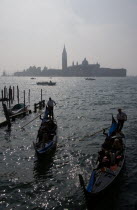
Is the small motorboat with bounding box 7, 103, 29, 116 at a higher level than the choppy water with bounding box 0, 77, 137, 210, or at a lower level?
higher

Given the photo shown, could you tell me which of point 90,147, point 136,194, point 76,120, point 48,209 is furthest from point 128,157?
point 76,120

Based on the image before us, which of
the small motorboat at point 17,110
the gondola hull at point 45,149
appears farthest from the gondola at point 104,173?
the small motorboat at point 17,110

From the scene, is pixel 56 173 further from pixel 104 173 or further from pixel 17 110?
pixel 17 110

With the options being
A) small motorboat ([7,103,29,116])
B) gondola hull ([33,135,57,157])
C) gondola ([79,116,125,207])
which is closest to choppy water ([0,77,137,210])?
gondola hull ([33,135,57,157])

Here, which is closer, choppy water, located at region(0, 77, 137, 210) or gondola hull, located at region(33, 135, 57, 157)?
choppy water, located at region(0, 77, 137, 210)

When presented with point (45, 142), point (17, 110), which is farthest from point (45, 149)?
point (17, 110)

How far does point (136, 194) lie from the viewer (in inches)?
430

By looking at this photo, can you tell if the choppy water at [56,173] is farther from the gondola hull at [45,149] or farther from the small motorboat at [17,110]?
the small motorboat at [17,110]

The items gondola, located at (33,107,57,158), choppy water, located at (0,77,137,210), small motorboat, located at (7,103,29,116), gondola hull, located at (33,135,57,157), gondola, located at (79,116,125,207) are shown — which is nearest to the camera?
gondola, located at (79,116,125,207)

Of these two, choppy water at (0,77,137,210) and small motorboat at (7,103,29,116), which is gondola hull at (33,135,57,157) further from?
small motorboat at (7,103,29,116)

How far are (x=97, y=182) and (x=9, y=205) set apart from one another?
3701mm

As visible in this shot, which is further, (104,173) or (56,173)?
(56,173)

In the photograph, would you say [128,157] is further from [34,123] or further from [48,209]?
[34,123]

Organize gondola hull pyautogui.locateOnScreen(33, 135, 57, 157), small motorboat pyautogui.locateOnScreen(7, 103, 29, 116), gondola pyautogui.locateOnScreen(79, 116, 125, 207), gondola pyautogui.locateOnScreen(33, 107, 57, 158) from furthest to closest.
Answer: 1. small motorboat pyautogui.locateOnScreen(7, 103, 29, 116)
2. gondola pyautogui.locateOnScreen(33, 107, 57, 158)
3. gondola hull pyautogui.locateOnScreen(33, 135, 57, 157)
4. gondola pyautogui.locateOnScreen(79, 116, 125, 207)
